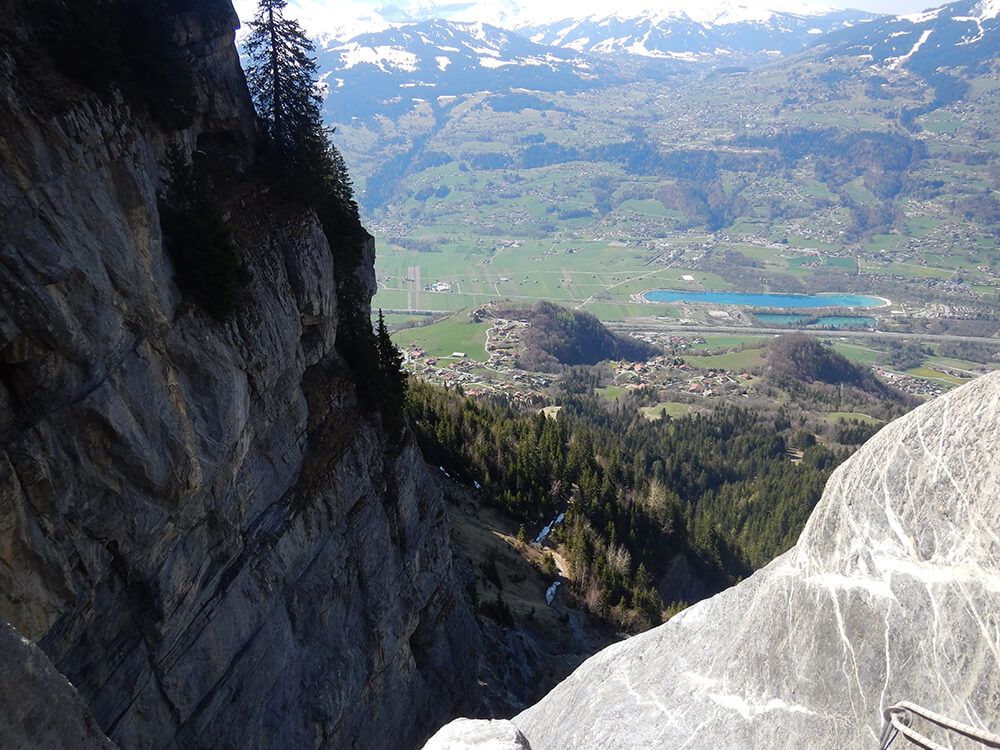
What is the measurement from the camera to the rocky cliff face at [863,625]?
970 centimetres

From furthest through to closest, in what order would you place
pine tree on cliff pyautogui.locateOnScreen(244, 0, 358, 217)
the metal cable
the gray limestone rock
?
pine tree on cliff pyautogui.locateOnScreen(244, 0, 358, 217), the metal cable, the gray limestone rock

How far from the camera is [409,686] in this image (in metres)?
29.1

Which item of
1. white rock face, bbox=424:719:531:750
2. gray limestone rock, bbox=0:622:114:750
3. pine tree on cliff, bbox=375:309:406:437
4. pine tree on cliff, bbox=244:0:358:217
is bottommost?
white rock face, bbox=424:719:531:750

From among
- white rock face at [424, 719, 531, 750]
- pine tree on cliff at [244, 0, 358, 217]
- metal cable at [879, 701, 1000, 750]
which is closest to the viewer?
metal cable at [879, 701, 1000, 750]

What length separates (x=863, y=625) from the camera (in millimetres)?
10953

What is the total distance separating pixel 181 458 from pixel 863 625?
14350mm

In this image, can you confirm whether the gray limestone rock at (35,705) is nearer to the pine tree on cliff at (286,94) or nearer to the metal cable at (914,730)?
the metal cable at (914,730)

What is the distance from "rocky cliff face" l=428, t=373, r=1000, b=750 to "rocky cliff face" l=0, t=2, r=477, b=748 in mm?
7893

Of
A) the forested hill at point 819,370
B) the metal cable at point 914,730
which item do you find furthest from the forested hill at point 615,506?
the forested hill at point 819,370

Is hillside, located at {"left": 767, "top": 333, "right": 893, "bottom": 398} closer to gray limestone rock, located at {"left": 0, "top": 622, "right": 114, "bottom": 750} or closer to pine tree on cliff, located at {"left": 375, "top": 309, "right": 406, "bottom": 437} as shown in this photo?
pine tree on cliff, located at {"left": 375, "top": 309, "right": 406, "bottom": 437}

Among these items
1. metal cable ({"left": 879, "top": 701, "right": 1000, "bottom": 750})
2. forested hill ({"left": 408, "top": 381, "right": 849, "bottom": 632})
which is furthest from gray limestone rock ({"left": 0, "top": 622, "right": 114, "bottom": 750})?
forested hill ({"left": 408, "top": 381, "right": 849, "bottom": 632})

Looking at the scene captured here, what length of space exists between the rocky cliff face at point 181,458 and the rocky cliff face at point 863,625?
7893 mm

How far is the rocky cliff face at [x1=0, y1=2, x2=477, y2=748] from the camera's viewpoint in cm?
1177

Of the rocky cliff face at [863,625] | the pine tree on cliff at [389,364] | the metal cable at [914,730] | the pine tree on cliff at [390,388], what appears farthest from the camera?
the pine tree on cliff at [389,364]
